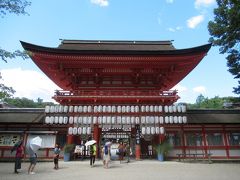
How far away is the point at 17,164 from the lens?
42.1 feet

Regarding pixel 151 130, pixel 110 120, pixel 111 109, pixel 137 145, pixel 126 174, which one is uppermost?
pixel 111 109

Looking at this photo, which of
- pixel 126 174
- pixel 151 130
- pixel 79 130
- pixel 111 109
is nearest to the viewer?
pixel 126 174

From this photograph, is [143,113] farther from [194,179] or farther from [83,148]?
[194,179]

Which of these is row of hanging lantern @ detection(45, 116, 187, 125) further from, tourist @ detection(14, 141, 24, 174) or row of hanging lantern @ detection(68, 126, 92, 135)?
tourist @ detection(14, 141, 24, 174)

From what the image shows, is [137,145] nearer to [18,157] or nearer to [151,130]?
[151,130]

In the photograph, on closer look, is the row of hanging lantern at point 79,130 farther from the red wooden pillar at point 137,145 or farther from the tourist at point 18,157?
the tourist at point 18,157

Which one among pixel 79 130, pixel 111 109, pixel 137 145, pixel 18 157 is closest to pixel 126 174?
pixel 18 157

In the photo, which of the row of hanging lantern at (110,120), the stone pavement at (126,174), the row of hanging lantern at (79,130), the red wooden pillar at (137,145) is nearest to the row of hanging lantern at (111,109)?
the row of hanging lantern at (110,120)

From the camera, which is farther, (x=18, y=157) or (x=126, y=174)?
(x=18, y=157)

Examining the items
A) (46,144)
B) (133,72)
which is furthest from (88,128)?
(133,72)

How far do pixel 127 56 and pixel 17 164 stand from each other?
11.9 meters

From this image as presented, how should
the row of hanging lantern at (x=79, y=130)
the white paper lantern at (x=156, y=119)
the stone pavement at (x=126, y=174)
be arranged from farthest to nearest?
the white paper lantern at (x=156, y=119), the row of hanging lantern at (x=79, y=130), the stone pavement at (x=126, y=174)

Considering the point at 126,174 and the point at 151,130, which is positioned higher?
the point at 151,130

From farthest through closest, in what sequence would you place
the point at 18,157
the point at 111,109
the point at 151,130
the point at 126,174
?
1. the point at 111,109
2. the point at 151,130
3. the point at 18,157
4. the point at 126,174
